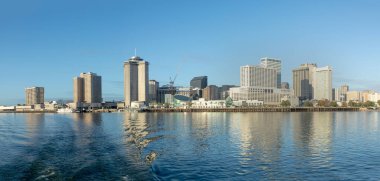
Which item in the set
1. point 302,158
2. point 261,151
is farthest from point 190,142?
point 302,158

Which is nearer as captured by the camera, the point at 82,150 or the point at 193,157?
the point at 193,157

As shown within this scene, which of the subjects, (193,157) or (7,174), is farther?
(193,157)

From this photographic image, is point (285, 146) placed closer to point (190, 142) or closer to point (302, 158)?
point (302, 158)

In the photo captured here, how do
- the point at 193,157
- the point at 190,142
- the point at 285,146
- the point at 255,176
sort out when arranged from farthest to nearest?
the point at 190,142 < the point at 285,146 < the point at 193,157 < the point at 255,176

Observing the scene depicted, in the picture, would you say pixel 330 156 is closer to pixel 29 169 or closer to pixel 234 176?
pixel 234 176

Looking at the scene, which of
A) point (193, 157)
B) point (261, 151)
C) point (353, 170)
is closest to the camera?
point (353, 170)

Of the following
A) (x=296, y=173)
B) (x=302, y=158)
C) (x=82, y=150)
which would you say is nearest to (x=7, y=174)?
(x=82, y=150)

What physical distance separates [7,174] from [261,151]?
86.6 feet

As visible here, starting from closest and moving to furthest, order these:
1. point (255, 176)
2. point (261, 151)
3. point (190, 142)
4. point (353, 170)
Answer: point (255, 176) → point (353, 170) → point (261, 151) → point (190, 142)

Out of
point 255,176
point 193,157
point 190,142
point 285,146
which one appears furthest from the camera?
point 190,142

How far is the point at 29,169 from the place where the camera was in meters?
31.8

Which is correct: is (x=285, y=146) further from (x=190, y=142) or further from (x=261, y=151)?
(x=190, y=142)

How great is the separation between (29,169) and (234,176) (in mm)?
18254

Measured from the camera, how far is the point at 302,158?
1451 inches
